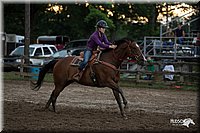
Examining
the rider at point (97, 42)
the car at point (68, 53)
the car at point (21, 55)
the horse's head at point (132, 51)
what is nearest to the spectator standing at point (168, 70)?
the car at point (68, 53)

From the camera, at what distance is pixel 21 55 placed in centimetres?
2408

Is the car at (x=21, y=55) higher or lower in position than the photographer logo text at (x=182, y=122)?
higher

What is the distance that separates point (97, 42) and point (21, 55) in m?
14.6

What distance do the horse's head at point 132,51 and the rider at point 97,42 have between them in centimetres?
25

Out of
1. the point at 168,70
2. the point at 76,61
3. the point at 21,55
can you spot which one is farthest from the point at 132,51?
the point at 21,55

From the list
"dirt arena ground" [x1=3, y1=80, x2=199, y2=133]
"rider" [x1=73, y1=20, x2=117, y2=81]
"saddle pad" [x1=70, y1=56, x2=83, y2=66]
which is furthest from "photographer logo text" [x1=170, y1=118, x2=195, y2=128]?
"saddle pad" [x1=70, y1=56, x2=83, y2=66]

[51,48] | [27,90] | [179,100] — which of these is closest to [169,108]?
[179,100]

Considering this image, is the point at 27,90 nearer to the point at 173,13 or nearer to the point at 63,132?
the point at 63,132

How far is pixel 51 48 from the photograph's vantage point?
27422 mm

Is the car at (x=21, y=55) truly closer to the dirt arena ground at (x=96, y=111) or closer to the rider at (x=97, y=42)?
the dirt arena ground at (x=96, y=111)

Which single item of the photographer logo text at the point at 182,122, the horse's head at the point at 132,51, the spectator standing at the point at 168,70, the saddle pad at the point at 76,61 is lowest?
the photographer logo text at the point at 182,122

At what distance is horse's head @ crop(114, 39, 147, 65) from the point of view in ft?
34.3

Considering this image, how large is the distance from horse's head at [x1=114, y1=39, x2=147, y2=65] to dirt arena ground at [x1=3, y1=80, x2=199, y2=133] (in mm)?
1458

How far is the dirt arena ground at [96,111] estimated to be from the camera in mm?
8422
